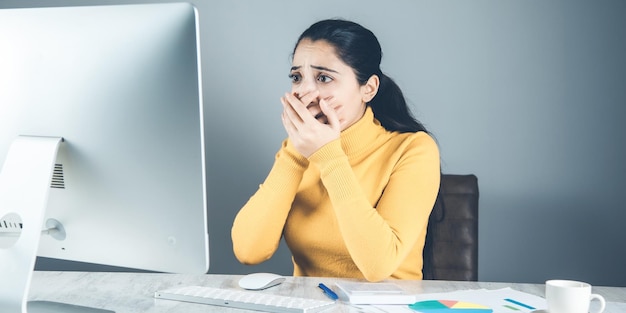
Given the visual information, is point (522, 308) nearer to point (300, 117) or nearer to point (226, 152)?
point (300, 117)

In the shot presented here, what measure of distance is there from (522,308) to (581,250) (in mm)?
1197

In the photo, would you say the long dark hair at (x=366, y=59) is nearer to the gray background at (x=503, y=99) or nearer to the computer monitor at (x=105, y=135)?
the gray background at (x=503, y=99)

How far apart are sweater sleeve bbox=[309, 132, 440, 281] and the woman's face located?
0.18 m

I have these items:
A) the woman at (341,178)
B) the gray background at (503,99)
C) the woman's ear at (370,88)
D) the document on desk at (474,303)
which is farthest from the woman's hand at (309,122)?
the gray background at (503,99)

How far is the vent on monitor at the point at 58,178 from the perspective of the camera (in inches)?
38.7

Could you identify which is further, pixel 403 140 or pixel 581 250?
pixel 581 250

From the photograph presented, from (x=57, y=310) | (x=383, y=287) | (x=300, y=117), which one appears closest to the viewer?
(x=57, y=310)

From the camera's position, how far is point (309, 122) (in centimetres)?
150

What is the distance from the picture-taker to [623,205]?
219cm

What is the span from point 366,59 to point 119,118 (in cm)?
88

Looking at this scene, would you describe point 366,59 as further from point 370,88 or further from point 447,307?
point 447,307

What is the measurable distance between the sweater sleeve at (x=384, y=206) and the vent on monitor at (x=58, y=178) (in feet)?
2.01

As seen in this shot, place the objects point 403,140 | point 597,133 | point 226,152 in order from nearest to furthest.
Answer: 1. point 403,140
2. point 597,133
3. point 226,152

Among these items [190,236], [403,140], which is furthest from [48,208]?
[403,140]
